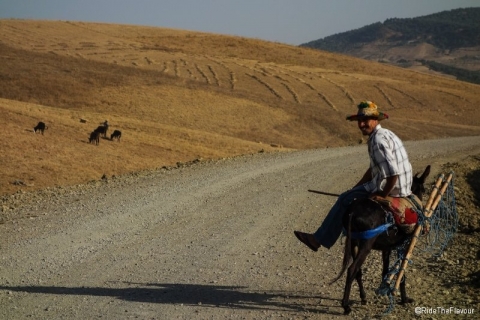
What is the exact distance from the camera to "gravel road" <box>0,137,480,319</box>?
328 inches

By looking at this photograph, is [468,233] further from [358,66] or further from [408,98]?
[358,66]

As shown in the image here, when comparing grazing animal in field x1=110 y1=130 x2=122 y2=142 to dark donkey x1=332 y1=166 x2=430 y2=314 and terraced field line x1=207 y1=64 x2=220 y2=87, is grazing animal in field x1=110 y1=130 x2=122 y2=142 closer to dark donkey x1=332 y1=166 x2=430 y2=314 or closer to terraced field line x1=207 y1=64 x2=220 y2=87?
dark donkey x1=332 y1=166 x2=430 y2=314

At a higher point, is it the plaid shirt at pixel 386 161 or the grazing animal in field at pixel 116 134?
the plaid shirt at pixel 386 161

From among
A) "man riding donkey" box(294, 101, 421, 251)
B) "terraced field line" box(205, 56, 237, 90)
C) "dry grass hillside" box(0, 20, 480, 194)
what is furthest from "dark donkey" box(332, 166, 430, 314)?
"terraced field line" box(205, 56, 237, 90)

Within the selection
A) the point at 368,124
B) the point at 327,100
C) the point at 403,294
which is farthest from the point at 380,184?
the point at 327,100

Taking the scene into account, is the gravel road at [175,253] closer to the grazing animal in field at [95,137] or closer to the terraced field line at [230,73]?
the grazing animal in field at [95,137]

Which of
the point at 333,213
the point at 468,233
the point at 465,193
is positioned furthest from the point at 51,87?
the point at 333,213

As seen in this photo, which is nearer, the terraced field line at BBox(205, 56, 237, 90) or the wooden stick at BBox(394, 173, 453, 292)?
the wooden stick at BBox(394, 173, 453, 292)

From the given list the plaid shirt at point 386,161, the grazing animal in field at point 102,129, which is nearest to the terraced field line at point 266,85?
the grazing animal in field at point 102,129

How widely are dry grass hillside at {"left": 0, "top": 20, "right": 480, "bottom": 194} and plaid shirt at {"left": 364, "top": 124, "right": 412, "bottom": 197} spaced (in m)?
15.9

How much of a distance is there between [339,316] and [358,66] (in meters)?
74.7

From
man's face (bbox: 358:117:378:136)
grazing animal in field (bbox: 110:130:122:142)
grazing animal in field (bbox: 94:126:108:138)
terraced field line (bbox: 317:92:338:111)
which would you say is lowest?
grazing animal in field (bbox: 110:130:122:142)

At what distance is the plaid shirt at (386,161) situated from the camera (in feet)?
25.2

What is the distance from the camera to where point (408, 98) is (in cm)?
5831
